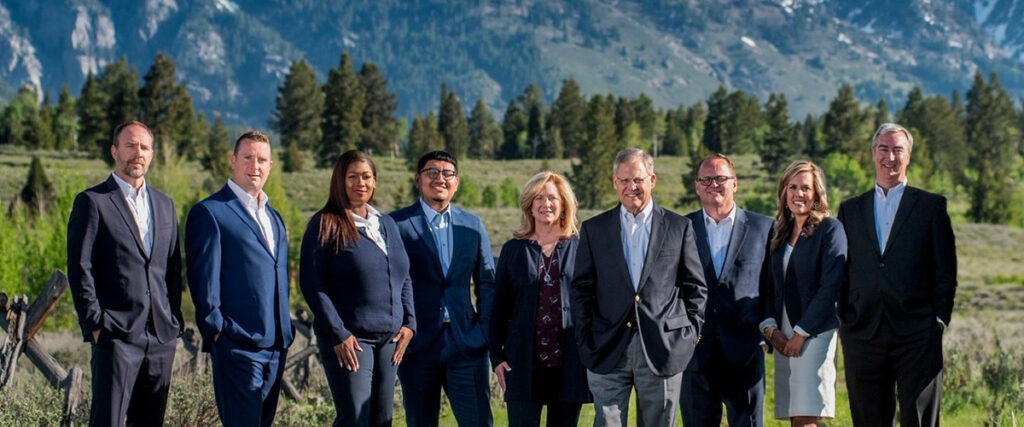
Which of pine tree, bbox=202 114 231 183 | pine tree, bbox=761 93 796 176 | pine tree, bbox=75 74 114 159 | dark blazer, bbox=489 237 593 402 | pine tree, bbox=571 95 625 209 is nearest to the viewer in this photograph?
dark blazer, bbox=489 237 593 402

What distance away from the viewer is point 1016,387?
31.2 ft

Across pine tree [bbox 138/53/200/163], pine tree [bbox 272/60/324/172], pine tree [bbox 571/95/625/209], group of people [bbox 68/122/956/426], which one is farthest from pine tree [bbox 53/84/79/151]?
group of people [bbox 68/122/956/426]

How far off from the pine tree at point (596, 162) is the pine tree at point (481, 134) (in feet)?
94.5

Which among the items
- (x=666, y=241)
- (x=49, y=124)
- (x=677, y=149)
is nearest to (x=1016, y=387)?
(x=666, y=241)

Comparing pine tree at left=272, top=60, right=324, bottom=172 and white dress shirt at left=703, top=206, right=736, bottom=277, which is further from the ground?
pine tree at left=272, top=60, right=324, bottom=172

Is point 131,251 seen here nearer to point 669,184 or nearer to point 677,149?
point 669,184

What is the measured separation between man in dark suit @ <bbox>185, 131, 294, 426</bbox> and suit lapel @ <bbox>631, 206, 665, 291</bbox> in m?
2.27

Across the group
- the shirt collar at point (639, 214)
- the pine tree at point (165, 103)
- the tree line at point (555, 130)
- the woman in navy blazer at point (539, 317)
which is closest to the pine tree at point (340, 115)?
the tree line at point (555, 130)

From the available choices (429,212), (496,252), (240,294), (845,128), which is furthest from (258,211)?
(845,128)

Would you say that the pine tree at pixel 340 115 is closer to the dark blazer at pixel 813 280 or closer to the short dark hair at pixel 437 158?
the short dark hair at pixel 437 158

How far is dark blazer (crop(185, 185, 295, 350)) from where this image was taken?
19.2ft

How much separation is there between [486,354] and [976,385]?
824 cm

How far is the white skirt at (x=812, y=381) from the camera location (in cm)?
670

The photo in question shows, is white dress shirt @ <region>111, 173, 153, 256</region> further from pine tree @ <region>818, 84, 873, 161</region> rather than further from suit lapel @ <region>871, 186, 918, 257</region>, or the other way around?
pine tree @ <region>818, 84, 873, 161</region>
